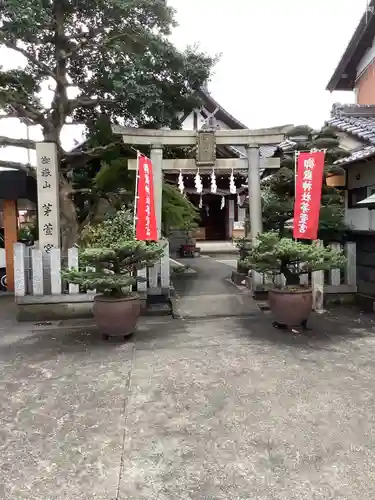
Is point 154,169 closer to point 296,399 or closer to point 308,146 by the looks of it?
point 308,146

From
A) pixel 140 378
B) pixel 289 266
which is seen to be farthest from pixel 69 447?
pixel 289 266

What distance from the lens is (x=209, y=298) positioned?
9.48 meters

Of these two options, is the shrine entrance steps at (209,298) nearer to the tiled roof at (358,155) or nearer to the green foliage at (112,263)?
the green foliage at (112,263)

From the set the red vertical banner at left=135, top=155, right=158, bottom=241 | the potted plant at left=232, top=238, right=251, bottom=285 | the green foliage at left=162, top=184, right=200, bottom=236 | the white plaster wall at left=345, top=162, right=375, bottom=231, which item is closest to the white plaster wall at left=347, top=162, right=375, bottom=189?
the white plaster wall at left=345, top=162, right=375, bottom=231

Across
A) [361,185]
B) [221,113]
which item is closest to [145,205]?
[361,185]

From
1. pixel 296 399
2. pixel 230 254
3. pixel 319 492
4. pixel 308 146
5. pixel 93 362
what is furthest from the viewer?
pixel 230 254

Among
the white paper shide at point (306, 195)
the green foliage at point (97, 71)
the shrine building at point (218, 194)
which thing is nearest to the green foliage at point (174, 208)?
the green foliage at point (97, 71)

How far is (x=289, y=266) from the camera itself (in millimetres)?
8047

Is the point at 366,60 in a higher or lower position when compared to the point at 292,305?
higher

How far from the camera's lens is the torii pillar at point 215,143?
9234 millimetres

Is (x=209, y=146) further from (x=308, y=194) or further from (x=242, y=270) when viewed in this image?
(x=242, y=270)

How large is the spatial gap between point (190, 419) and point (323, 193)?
23.8 feet

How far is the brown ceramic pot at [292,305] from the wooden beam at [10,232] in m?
8.94

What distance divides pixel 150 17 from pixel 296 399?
929cm
